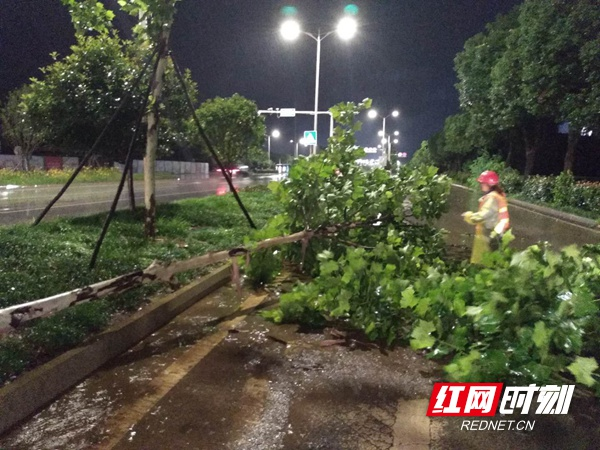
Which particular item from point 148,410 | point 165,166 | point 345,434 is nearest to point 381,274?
point 345,434

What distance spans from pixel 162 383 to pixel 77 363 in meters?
0.68

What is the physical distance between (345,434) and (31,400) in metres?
2.15

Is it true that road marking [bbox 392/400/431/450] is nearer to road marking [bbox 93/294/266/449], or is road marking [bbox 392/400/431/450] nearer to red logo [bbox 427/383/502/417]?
red logo [bbox 427/383/502/417]

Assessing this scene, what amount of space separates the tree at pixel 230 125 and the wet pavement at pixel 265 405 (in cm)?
3223

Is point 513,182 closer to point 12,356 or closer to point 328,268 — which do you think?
point 328,268

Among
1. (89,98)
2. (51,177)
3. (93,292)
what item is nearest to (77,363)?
(93,292)

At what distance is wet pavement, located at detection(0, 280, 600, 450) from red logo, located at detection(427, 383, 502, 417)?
12 cm

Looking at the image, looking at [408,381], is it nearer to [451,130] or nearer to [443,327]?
[443,327]

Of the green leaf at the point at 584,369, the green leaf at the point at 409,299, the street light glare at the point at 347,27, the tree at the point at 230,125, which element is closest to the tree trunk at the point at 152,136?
the green leaf at the point at 409,299

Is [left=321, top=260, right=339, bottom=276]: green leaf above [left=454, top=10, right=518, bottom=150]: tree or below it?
below

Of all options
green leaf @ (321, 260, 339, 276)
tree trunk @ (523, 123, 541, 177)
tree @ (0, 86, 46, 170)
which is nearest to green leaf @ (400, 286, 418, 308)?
green leaf @ (321, 260, 339, 276)

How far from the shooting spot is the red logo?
12.2 feet

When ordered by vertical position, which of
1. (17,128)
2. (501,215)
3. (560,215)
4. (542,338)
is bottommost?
(560,215)

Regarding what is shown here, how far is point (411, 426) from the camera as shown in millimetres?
3551
